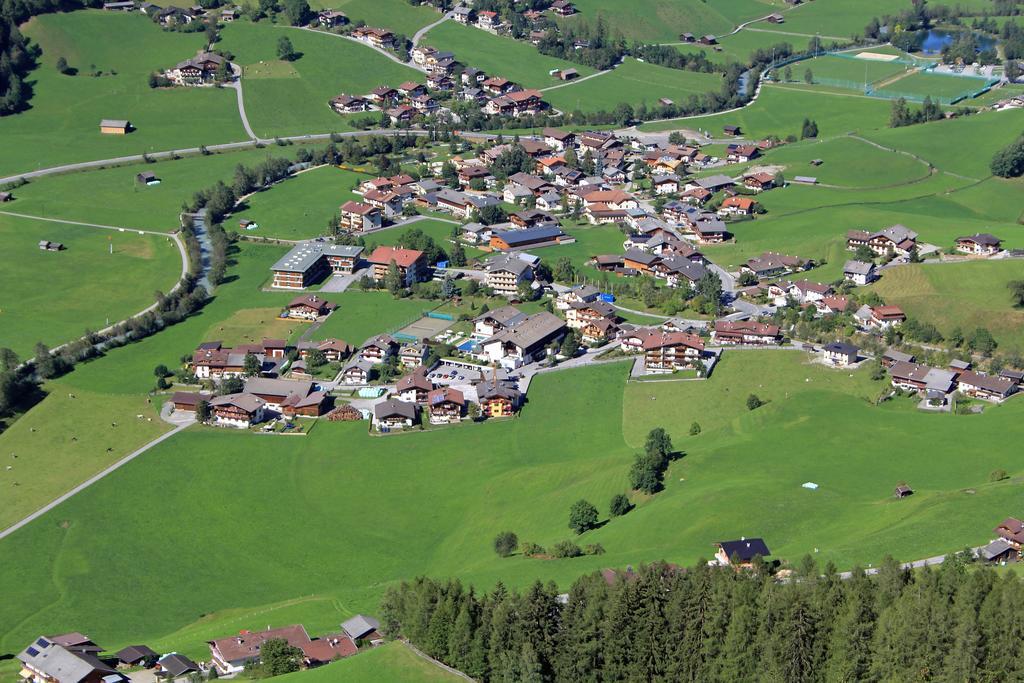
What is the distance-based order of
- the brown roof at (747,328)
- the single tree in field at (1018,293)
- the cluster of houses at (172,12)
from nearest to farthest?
the brown roof at (747,328)
the single tree in field at (1018,293)
the cluster of houses at (172,12)

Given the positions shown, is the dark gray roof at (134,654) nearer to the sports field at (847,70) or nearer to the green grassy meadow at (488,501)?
the green grassy meadow at (488,501)

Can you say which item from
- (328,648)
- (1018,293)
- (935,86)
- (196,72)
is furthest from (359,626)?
(935,86)

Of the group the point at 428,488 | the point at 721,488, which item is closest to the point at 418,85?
the point at 428,488

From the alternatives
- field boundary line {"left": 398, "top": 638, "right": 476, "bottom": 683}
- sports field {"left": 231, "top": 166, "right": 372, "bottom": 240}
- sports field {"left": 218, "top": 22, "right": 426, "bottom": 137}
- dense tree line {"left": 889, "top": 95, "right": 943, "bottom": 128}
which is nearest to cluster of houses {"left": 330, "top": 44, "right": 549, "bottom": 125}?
sports field {"left": 218, "top": 22, "right": 426, "bottom": 137}

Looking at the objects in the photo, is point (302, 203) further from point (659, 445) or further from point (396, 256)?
point (659, 445)

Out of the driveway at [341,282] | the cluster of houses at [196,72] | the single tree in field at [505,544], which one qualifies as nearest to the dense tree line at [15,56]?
the cluster of houses at [196,72]

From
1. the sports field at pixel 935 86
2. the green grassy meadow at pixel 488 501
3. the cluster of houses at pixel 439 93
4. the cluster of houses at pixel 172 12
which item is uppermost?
the cluster of houses at pixel 172 12

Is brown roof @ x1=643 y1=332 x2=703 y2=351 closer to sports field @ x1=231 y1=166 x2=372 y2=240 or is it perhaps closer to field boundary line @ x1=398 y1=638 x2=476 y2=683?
field boundary line @ x1=398 y1=638 x2=476 y2=683

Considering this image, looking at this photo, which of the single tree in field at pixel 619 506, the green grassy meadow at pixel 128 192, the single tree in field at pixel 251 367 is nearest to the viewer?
the single tree in field at pixel 619 506
